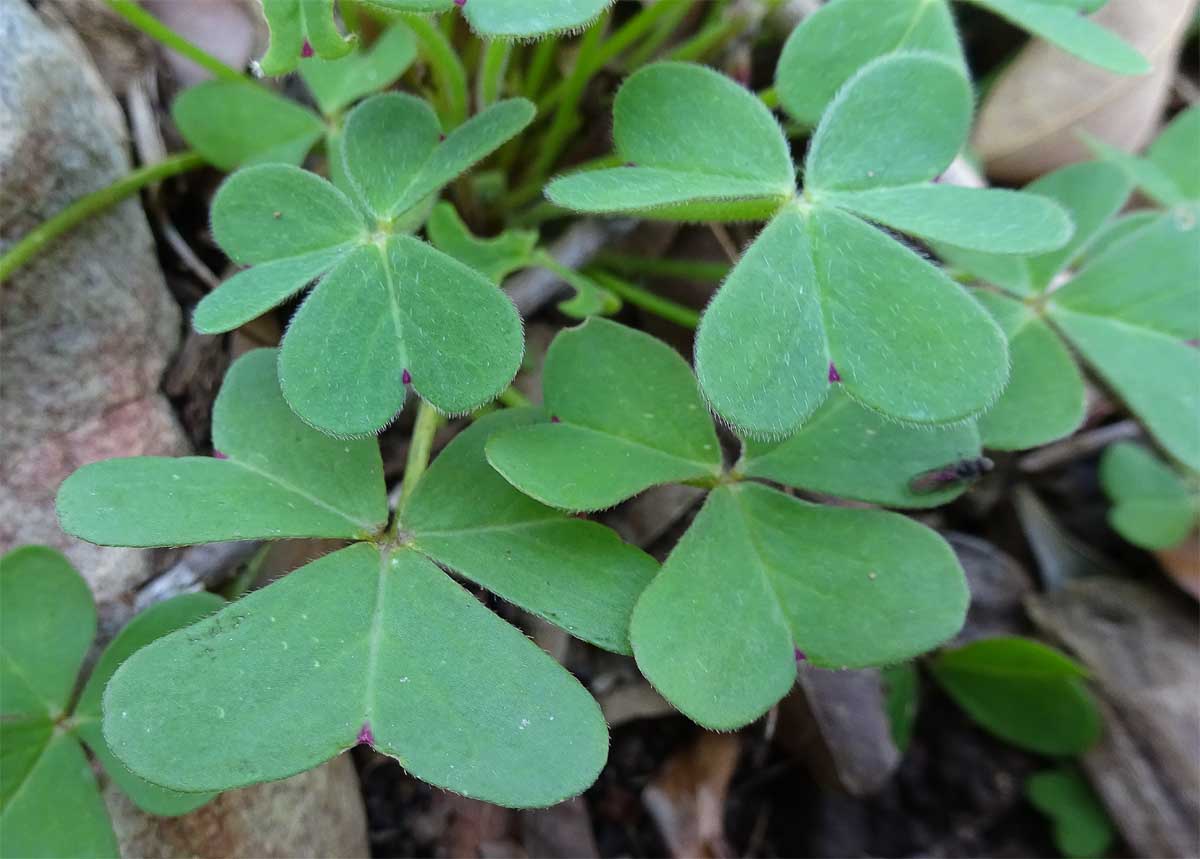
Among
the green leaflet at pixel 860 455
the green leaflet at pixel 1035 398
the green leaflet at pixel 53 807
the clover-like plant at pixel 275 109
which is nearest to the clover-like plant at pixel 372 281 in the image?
the clover-like plant at pixel 275 109

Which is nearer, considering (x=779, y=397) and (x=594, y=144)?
(x=779, y=397)

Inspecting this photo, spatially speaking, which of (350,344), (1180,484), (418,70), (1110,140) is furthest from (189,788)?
(1110,140)

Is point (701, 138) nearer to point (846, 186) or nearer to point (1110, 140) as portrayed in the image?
point (846, 186)

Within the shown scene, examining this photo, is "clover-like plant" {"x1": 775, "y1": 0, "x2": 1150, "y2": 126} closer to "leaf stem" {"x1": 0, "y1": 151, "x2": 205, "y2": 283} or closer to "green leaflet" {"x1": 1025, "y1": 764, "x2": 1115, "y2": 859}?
"leaf stem" {"x1": 0, "y1": 151, "x2": 205, "y2": 283}

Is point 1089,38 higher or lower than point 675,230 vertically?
higher

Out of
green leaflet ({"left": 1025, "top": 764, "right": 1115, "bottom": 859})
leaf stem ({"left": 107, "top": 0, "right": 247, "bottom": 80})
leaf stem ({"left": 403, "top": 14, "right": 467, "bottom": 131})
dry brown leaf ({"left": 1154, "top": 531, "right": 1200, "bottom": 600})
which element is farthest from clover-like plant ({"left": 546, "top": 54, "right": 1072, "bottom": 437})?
green leaflet ({"left": 1025, "top": 764, "right": 1115, "bottom": 859})

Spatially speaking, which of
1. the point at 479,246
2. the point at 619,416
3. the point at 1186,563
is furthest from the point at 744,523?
A: the point at 1186,563

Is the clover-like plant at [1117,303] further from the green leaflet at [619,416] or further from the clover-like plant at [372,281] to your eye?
the clover-like plant at [372,281]
